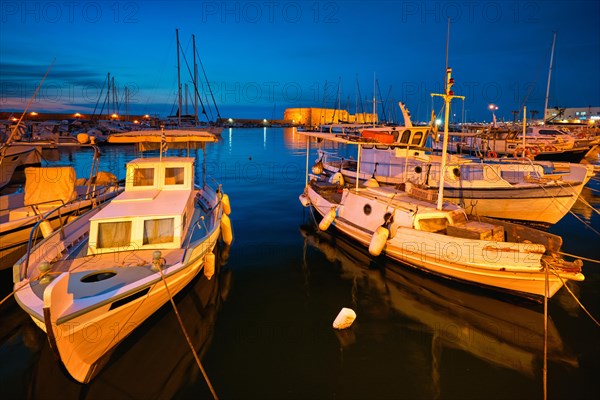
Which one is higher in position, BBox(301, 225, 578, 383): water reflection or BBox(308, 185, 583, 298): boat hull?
BBox(308, 185, 583, 298): boat hull

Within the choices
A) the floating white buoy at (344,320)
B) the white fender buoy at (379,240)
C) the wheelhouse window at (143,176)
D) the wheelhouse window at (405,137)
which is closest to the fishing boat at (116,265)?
the wheelhouse window at (143,176)

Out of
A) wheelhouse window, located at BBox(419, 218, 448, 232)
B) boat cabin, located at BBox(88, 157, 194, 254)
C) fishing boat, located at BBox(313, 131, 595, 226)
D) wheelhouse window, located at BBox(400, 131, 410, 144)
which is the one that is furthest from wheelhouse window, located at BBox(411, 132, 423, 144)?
boat cabin, located at BBox(88, 157, 194, 254)

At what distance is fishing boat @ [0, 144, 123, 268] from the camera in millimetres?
11500

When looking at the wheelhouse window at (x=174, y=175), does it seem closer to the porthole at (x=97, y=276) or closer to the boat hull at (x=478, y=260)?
the porthole at (x=97, y=276)

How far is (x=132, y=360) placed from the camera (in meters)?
7.80

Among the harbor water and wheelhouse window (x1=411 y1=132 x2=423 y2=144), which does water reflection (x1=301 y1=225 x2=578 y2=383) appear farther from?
wheelhouse window (x1=411 y1=132 x2=423 y2=144)

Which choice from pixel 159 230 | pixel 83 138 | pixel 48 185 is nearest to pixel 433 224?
pixel 159 230

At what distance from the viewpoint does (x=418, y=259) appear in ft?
39.7

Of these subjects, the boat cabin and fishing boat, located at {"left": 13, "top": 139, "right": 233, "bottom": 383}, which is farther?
the boat cabin

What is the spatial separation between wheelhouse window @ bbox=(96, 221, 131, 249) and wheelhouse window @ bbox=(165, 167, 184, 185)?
3.24 m

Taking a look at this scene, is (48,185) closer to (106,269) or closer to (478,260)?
(106,269)

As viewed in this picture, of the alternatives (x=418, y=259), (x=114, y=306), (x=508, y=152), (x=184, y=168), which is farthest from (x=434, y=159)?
(x=508, y=152)

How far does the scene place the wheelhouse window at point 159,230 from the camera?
31.8ft

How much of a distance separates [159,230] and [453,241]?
884 cm
